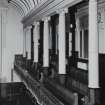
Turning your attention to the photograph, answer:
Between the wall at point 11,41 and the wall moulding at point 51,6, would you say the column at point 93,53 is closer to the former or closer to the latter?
the wall moulding at point 51,6

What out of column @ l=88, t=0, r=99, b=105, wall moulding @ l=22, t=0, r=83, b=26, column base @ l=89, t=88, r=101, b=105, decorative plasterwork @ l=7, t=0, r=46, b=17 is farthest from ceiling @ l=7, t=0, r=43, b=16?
column base @ l=89, t=88, r=101, b=105

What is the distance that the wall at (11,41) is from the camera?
61.8ft

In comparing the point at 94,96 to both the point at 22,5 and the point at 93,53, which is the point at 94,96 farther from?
the point at 22,5

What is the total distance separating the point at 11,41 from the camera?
62.9 ft

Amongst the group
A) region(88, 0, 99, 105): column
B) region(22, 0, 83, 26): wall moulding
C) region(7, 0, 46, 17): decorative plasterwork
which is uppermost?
region(7, 0, 46, 17): decorative plasterwork

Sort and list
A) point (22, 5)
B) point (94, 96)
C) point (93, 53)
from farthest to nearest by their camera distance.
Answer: point (22, 5), point (93, 53), point (94, 96)

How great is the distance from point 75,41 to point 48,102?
8220 millimetres

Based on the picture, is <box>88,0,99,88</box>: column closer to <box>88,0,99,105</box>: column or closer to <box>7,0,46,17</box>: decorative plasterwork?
<box>88,0,99,105</box>: column

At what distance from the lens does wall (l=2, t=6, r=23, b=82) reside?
1885 centimetres

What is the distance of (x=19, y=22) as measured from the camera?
19359 millimetres

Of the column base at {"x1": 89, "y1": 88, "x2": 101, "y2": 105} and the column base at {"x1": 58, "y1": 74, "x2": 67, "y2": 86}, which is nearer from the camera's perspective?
the column base at {"x1": 89, "y1": 88, "x2": 101, "y2": 105}

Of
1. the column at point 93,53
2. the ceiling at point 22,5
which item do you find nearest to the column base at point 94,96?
the column at point 93,53

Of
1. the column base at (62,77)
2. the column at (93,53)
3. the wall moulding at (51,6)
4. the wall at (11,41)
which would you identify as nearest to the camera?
the column at (93,53)

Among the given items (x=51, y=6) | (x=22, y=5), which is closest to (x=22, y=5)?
(x=22, y=5)
